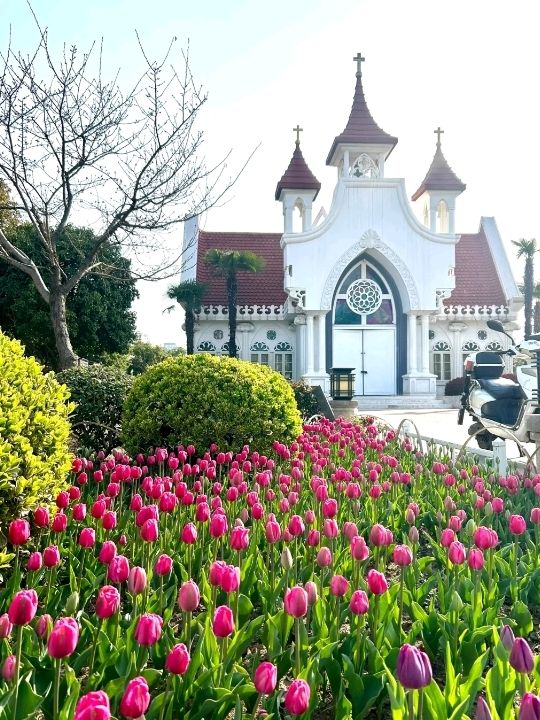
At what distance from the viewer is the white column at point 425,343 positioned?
98.9ft

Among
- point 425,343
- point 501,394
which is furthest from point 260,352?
point 501,394

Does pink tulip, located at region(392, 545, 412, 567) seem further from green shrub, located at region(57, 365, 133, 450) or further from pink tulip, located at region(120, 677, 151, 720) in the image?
green shrub, located at region(57, 365, 133, 450)

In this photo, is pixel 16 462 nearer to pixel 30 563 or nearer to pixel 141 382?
pixel 30 563

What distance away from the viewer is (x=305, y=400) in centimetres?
1544

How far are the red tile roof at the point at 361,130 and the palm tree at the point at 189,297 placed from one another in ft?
33.7

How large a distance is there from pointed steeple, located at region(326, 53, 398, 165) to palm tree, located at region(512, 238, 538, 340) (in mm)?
10453

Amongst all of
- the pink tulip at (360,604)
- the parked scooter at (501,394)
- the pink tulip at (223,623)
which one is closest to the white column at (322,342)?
the parked scooter at (501,394)

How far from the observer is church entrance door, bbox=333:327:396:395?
3081 cm

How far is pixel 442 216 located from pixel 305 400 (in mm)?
22581

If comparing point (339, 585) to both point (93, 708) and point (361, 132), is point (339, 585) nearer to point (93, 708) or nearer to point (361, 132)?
point (93, 708)

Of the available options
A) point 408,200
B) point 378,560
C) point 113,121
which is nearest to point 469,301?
point 408,200

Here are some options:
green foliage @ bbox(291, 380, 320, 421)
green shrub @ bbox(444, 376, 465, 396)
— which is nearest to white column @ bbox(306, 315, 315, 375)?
green shrub @ bbox(444, 376, 465, 396)

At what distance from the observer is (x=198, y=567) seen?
3473 millimetres

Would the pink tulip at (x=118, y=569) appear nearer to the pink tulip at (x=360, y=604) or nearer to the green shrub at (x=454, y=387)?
the pink tulip at (x=360, y=604)
